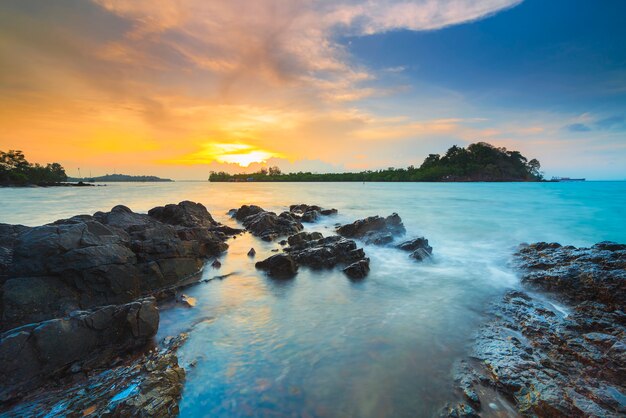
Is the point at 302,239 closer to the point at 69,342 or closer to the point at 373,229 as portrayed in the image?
the point at 373,229

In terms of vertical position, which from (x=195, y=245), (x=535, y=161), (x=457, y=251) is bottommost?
(x=457, y=251)

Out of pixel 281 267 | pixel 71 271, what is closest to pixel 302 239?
pixel 281 267

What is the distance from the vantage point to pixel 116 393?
3.82 meters

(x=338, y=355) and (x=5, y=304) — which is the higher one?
(x=5, y=304)

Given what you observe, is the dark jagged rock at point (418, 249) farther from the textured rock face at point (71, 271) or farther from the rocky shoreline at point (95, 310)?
the textured rock face at point (71, 271)

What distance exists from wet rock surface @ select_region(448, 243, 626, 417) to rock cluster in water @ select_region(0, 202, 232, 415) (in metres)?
4.41

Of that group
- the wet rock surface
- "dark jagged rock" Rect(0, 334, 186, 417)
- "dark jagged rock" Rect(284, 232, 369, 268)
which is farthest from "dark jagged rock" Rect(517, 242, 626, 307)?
"dark jagged rock" Rect(0, 334, 186, 417)

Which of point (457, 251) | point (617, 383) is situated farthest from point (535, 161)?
point (617, 383)

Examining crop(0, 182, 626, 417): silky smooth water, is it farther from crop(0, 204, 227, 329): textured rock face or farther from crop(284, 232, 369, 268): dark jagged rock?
crop(0, 204, 227, 329): textured rock face

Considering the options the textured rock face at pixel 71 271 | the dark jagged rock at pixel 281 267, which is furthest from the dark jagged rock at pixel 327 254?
the textured rock face at pixel 71 271

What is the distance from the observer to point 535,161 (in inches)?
5030

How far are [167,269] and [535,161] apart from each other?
158 metres

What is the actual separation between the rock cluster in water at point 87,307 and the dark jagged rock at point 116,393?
0.01 meters

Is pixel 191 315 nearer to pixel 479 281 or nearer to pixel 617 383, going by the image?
pixel 617 383
